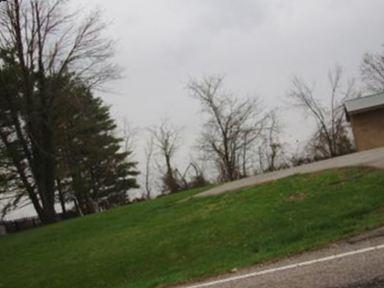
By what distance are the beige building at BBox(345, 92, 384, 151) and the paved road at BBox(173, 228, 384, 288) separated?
24.9 metres

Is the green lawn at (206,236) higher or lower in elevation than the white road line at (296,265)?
higher

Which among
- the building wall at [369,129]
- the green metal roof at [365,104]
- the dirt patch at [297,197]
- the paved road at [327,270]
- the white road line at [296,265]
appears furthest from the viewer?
the building wall at [369,129]

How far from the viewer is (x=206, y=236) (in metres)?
15.5

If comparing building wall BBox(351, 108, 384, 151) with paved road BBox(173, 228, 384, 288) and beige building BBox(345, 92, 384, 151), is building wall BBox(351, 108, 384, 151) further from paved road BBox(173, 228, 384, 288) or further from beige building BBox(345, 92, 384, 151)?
paved road BBox(173, 228, 384, 288)

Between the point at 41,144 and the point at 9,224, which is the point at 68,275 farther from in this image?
the point at 9,224

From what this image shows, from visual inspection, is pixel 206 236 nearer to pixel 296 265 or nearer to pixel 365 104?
pixel 296 265

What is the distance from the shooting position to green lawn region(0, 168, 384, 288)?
12.5 meters

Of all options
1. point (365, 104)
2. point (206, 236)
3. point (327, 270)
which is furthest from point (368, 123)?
point (327, 270)

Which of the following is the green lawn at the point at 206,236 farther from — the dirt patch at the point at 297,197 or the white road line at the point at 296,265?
the white road line at the point at 296,265

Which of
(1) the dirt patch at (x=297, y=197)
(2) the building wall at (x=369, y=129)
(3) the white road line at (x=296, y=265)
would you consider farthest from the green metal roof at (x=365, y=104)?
(3) the white road line at (x=296, y=265)

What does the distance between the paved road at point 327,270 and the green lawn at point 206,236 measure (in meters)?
0.82

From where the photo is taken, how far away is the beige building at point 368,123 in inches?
1374

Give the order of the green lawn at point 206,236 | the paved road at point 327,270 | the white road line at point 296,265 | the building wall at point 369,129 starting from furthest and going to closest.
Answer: the building wall at point 369,129, the green lawn at point 206,236, the white road line at point 296,265, the paved road at point 327,270

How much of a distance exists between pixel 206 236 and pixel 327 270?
A: 705 centimetres
